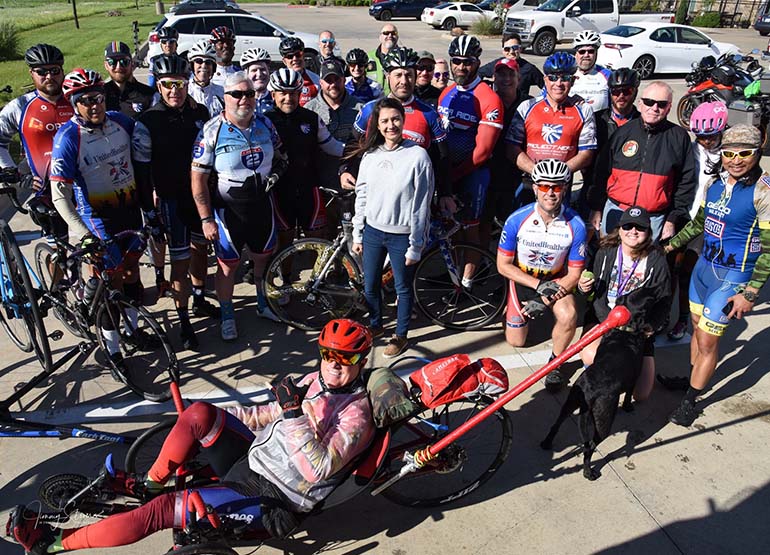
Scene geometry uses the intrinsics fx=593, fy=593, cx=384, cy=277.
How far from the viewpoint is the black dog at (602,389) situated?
12.0 ft

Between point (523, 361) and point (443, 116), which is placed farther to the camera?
point (443, 116)

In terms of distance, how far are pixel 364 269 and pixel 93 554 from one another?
2608 millimetres

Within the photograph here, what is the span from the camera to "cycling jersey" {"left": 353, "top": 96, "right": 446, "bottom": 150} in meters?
4.75

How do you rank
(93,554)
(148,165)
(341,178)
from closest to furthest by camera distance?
1. (93,554)
2. (148,165)
3. (341,178)

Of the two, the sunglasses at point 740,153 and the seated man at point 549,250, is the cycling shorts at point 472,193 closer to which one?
the seated man at point 549,250

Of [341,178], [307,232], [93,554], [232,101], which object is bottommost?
[93,554]

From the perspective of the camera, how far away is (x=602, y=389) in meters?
3.65

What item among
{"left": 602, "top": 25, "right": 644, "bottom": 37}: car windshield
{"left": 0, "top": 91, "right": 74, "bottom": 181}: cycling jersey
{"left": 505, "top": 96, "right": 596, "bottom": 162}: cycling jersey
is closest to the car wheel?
{"left": 602, "top": 25, "right": 644, "bottom": 37}: car windshield

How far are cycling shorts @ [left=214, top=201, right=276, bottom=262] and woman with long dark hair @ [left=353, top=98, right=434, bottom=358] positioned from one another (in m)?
0.75

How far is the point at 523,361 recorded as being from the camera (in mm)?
4891

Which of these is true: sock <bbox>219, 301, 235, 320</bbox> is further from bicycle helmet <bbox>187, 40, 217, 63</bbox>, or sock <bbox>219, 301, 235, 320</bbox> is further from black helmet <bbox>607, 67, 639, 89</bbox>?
black helmet <bbox>607, 67, 639, 89</bbox>

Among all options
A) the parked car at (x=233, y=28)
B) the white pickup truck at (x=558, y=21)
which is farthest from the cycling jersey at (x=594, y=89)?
the white pickup truck at (x=558, y=21)

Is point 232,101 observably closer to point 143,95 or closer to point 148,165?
point 148,165

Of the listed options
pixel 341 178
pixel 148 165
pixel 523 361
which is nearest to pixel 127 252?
pixel 148 165
